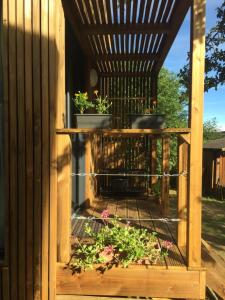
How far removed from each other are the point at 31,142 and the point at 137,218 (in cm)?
205

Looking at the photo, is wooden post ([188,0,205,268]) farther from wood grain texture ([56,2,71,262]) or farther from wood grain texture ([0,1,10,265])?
wood grain texture ([0,1,10,265])

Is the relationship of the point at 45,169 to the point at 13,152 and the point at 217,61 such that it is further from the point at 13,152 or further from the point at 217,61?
the point at 217,61

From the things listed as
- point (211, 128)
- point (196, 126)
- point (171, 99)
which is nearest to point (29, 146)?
point (196, 126)

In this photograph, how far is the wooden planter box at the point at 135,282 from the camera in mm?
2744

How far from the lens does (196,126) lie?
2.75 metres

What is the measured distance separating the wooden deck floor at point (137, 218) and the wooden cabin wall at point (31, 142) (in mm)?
606

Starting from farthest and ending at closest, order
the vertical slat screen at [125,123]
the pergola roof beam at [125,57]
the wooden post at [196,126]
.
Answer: the vertical slat screen at [125,123]
the pergola roof beam at [125,57]
the wooden post at [196,126]

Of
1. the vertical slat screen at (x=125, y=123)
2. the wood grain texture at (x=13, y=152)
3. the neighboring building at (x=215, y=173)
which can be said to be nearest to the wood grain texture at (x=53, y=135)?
the wood grain texture at (x=13, y=152)

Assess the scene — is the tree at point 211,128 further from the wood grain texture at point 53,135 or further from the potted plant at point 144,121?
the wood grain texture at point 53,135

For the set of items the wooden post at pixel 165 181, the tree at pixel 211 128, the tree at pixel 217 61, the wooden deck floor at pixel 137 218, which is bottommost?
the wooden deck floor at pixel 137 218

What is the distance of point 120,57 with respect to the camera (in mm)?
6047

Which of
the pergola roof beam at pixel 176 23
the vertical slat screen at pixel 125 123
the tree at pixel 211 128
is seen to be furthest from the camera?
the tree at pixel 211 128

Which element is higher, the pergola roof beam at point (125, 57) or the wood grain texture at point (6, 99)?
the pergola roof beam at point (125, 57)

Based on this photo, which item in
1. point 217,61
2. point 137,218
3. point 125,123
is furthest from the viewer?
point 217,61
